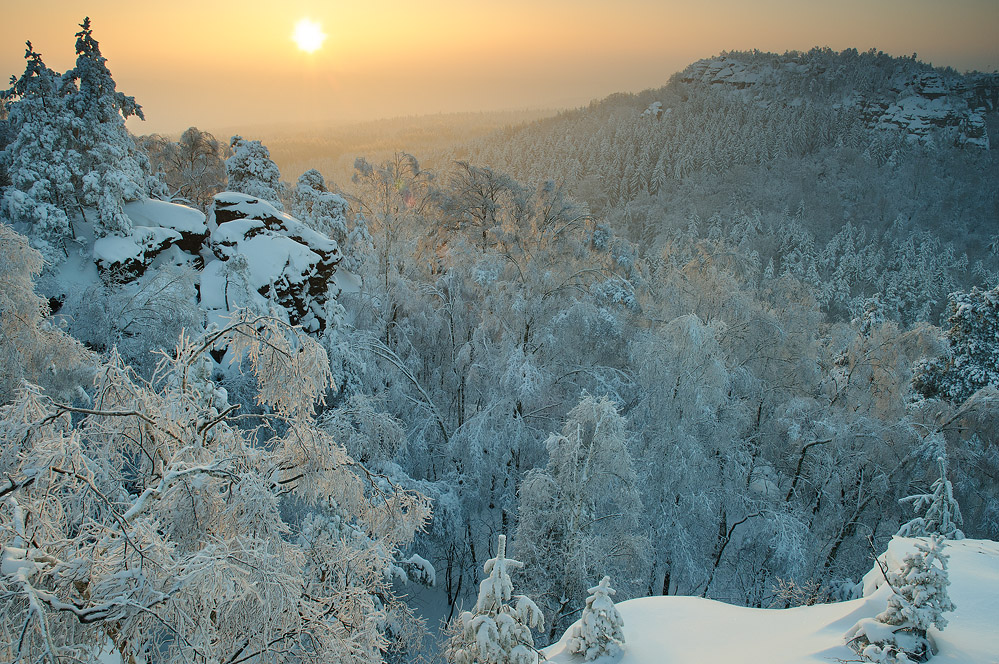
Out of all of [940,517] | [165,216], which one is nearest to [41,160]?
[165,216]

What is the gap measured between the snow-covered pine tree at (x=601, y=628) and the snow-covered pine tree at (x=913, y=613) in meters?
2.52

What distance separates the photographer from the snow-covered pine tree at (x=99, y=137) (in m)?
12.0

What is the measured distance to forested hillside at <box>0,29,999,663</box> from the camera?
A: 324cm

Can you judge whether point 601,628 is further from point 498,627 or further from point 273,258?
point 273,258

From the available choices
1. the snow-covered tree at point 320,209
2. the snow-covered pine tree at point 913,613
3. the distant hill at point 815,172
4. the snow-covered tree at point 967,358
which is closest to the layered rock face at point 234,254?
the snow-covered tree at point 320,209

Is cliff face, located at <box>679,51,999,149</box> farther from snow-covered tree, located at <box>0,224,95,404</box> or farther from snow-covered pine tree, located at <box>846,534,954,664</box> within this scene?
snow-covered tree, located at <box>0,224,95,404</box>

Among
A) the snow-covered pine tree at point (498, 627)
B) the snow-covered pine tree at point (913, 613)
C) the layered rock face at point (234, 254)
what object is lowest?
the snow-covered pine tree at point (498, 627)

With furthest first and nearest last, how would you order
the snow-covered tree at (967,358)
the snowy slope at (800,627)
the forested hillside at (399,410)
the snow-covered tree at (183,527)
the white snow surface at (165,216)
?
the snow-covered tree at (967,358), the white snow surface at (165,216), the snowy slope at (800,627), the forested hillside at (399,410), the snow-covered tree at (183,527)

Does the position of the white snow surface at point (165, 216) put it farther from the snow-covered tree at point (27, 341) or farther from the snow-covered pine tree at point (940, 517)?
the snow-covered pine tree at point (940, 517)

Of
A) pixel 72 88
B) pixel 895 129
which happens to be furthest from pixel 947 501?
pixel 895 129

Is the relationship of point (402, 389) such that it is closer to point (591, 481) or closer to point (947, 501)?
point (591, 481)

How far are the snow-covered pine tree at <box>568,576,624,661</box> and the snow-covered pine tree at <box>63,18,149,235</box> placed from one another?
1294 cm

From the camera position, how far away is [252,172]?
70.1ft

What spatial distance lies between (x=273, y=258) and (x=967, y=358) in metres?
20.2
